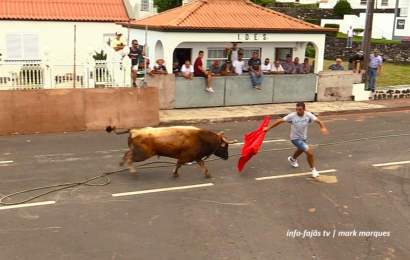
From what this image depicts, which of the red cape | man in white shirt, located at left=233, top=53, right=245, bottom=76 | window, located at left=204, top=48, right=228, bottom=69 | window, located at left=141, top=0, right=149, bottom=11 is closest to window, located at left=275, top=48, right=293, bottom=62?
window, located at left=204, top=48, right=228, bottom=69

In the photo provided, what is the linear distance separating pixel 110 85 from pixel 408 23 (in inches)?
1312

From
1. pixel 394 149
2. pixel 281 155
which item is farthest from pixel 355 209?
pixel 394 149

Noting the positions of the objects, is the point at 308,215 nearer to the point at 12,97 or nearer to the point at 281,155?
the point at 281,155

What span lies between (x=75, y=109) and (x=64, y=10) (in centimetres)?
1357

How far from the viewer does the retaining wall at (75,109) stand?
13.9 meters

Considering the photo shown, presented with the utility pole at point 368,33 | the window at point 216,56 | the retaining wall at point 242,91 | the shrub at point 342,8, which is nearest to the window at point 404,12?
the shrub at point 342,8

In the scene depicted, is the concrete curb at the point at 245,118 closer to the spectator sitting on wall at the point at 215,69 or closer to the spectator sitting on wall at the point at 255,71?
the spectator sitting on wall at the point at 255,71

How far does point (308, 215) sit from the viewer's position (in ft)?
27.2

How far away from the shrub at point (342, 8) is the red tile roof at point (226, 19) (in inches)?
1046

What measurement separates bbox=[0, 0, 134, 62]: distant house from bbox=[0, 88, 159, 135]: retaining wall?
10.5 m

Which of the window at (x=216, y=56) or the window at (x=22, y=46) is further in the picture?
the window at (x=22, y=46)

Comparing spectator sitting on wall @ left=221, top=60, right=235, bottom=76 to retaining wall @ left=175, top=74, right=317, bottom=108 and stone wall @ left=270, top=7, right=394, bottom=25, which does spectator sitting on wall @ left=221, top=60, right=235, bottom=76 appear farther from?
stone wall @ left=270, top=7, right=394, bottom=25

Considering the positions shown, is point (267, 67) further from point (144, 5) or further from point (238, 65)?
point (144, 5)

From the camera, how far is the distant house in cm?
2484
